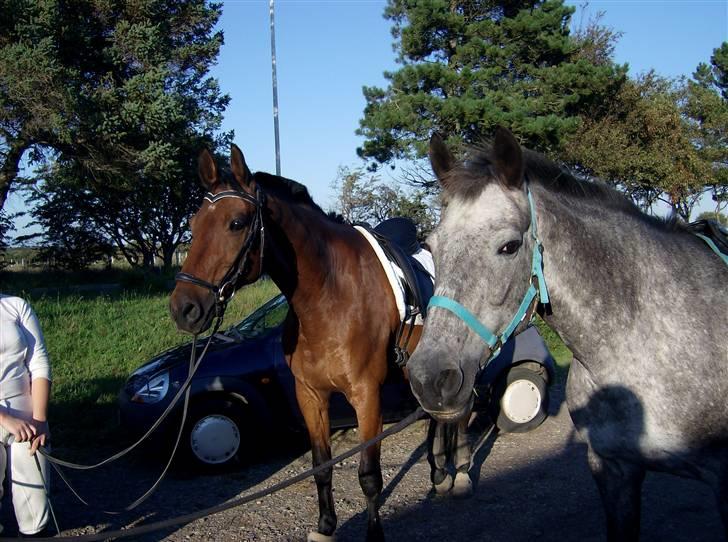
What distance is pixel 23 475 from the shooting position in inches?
129

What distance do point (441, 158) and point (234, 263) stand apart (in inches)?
56.7

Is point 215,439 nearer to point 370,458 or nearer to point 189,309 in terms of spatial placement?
point 370,458

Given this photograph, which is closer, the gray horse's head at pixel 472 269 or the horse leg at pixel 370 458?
the gray horse's head at pixel 472 269

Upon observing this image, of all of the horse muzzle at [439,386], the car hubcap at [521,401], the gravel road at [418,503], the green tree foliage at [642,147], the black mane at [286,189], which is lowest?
the gravel road at [418,503]

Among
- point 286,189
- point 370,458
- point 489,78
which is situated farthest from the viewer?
point 489,78

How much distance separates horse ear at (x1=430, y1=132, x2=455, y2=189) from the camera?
2584 mm


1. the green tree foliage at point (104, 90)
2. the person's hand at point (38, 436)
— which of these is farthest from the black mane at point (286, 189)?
the green tree foliage at point (104, 90)

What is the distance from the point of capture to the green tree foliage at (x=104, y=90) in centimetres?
1558

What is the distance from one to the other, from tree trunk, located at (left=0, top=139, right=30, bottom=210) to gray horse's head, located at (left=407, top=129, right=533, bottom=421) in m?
17.4

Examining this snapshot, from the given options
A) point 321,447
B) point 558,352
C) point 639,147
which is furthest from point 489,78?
point 321,447

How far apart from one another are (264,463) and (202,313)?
2938 mm

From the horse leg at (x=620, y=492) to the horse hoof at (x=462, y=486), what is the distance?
7.27ft

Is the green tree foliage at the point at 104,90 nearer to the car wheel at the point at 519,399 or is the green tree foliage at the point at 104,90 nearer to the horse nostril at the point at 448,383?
the car wheel at the point at 519,399

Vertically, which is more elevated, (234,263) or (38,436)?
(234,263)
